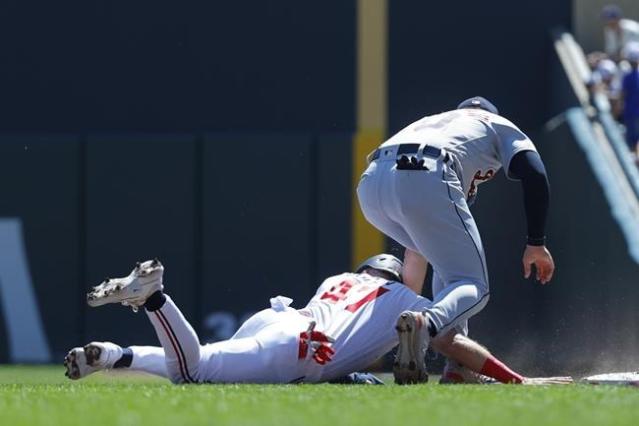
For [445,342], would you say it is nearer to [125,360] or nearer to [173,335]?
[173,335]

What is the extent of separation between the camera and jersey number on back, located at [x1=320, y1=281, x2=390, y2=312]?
7.21 m

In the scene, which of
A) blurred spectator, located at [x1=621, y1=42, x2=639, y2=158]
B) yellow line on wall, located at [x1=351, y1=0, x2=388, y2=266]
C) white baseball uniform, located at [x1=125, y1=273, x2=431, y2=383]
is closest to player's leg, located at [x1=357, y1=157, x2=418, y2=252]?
white baseball uniform, located at [x1=125, y1=273, x2=431, y2=383]

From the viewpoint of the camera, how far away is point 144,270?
22.1ft

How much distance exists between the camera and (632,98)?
13.1 metres

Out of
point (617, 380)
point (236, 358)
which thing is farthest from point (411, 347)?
point (617, 380)

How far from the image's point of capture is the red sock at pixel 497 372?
704 centimetres

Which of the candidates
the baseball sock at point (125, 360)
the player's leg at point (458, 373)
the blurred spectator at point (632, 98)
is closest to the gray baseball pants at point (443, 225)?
the player's leg at point (458, 373)

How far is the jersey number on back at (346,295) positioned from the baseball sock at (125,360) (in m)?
1.01

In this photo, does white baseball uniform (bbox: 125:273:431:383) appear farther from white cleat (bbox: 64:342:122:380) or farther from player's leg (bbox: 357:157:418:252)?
player's leg (bbox: 357:157:418:252)

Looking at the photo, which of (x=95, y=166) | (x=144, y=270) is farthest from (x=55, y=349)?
(x=144, y=270)

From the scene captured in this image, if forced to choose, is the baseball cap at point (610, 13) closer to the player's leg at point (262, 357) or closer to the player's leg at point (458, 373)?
the player's leg at point (458, 373)

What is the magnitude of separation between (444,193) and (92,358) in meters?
1.72

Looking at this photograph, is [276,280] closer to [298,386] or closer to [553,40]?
[553,40]

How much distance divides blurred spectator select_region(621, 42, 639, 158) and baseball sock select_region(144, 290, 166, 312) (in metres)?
6.78
